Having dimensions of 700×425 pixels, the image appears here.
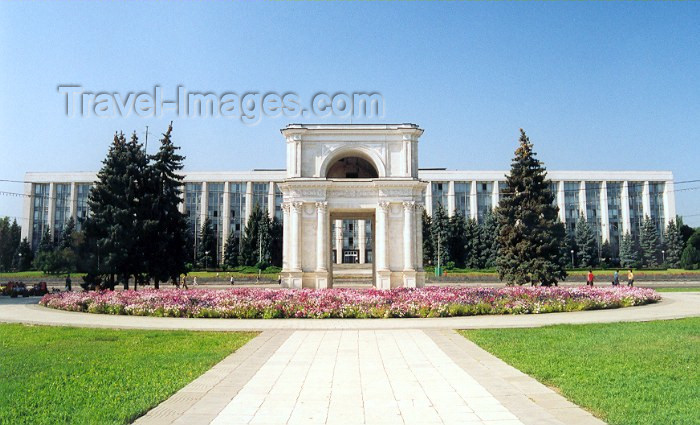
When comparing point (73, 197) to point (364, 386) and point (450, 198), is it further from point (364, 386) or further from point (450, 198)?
point (364, 386)

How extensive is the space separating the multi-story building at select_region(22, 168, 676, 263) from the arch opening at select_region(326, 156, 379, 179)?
53643 mm

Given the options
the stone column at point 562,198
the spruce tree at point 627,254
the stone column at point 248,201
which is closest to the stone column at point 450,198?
the stone column at point 562,198

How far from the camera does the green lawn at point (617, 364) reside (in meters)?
7.29

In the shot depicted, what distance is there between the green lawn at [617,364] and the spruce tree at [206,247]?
68.5m

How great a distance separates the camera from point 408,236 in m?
33.8

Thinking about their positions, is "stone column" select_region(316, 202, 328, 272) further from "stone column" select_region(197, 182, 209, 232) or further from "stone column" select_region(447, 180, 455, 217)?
"stone column" select_region(197, 182, 209, 232)

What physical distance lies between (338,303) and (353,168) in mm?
19520

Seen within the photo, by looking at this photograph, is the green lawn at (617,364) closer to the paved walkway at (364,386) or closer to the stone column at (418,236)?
the paved walkway at (364,386)

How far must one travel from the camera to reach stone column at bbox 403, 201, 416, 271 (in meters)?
33.8

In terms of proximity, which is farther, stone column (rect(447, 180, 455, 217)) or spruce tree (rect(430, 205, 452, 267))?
stone column (rect(447, 180, 455, 217))

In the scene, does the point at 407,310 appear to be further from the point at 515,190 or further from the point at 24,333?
the point at 515,190

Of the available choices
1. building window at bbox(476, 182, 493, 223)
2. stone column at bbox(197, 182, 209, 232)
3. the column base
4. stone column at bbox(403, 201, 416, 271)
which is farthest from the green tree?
building window at bbox(476, 182, 493, 223)

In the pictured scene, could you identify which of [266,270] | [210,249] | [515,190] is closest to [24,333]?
[515,190]

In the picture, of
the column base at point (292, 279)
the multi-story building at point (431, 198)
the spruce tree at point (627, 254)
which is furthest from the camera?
the multi-story building at point (431, 198)
